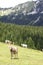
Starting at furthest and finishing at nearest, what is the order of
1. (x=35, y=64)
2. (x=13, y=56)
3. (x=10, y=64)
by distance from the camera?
1. (x=13, y=56)
2. (x=35, y=64)
3. (x=10, y=64)

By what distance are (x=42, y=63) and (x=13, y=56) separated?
5.35 meters

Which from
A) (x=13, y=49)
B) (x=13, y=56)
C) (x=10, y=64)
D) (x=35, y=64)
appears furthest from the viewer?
(x=13, y=56)

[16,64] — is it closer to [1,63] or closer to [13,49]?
[1,63]

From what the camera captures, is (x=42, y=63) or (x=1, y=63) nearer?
(x=1, y=63)

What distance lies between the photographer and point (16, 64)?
28.9m

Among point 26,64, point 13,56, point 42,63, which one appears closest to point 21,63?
point 26,64

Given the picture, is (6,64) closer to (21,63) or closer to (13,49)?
(21,63)

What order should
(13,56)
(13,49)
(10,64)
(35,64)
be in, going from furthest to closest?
(13,56) → (13,49) → (35,64) → (10,64)

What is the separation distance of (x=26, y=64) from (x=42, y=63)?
2.80 meters

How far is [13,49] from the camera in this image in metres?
33.2

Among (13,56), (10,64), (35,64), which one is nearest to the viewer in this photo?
(10,64)

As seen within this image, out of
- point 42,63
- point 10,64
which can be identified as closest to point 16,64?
point 10,64

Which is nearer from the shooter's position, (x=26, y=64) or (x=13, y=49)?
(x=26, y=64)

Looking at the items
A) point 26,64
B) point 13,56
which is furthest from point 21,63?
point 13,56
